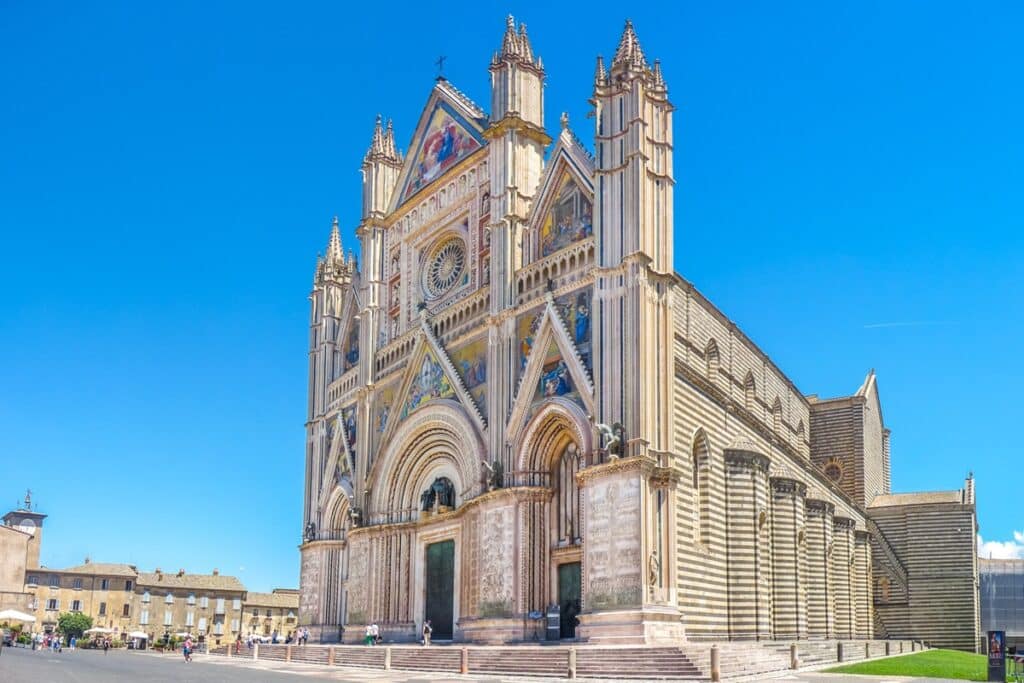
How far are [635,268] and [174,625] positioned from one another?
64.9m

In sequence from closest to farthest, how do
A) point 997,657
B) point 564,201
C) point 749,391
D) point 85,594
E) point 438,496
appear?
1. point 997,657
2. point 564,201
3. point 438,496
4. point 749,391
5. point 85,594

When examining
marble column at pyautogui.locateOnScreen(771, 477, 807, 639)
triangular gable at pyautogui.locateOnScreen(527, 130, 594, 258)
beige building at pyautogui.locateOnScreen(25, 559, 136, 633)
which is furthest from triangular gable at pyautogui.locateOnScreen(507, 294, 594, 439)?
beige building at pyautogui.locateOnScreen(25, 559, 136, 633)

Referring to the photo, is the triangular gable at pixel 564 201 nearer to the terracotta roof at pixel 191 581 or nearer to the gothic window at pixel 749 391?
the gothic window at pixel 749 391

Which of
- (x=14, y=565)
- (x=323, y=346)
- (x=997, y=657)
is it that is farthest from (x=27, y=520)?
(x=997, y=657)

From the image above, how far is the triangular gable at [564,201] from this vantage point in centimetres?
3366

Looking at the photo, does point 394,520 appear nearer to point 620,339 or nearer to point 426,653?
point 426,653

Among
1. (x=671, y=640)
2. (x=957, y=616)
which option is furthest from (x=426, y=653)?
(x=957, y=616)

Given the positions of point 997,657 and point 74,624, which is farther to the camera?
point 74,624

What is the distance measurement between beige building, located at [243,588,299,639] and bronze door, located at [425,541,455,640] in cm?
5121

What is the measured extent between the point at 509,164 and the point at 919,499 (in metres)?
31.5

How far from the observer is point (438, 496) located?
128ft

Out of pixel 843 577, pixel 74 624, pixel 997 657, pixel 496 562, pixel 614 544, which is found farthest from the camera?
pixel 74 624

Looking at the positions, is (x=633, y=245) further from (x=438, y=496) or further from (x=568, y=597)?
(x=438, y=496)

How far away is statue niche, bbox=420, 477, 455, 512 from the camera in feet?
128
